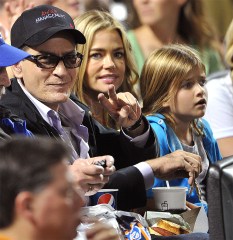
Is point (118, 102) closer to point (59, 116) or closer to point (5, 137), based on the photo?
point (59, 116)

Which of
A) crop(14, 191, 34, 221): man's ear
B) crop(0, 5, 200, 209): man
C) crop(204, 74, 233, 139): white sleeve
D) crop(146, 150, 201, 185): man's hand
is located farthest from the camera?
crop(204, 74, 233, 139): white sleeve

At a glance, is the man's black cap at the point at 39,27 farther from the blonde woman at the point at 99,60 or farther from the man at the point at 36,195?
the man at the point at 36,195

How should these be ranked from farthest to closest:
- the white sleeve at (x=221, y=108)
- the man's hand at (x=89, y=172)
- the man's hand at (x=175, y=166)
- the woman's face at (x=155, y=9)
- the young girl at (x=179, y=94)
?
the woman's face at (x=155, y=9), the white sleeve at (x=221, y=108), the young girl at (x=179, y=94), the man's hand at (x=175, y=166), the man's hand at (x=89, y=172)

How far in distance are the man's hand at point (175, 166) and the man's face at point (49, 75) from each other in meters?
0.51

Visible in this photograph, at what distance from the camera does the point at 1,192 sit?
2.17 meters

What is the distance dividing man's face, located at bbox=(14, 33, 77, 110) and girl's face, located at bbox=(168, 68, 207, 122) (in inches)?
38.8

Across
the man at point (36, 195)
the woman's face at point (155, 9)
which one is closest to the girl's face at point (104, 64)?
the woman's face at point (155, 9)

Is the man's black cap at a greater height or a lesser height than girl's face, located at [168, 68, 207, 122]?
greater

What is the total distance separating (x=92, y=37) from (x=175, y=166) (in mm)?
1124

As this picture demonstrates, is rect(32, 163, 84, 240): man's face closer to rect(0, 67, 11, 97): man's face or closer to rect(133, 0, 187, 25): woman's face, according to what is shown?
rect(0, 67, 11, 97): man's face

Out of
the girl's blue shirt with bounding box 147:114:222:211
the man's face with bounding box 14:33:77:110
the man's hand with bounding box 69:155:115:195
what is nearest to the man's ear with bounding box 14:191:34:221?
the man's hand with bounding box 69:155:115:195

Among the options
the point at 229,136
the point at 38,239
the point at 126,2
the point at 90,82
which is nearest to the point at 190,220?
the point at 90,82

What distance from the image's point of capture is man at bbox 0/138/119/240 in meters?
2.12

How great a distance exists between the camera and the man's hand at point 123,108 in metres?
4.12
